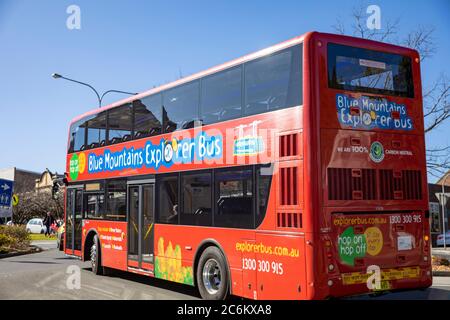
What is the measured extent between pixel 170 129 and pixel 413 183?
488 cm

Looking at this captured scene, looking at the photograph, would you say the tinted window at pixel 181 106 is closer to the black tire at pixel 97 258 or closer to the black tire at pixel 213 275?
the black tire at pixel 213 275

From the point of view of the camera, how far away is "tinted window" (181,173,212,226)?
9.32 meters

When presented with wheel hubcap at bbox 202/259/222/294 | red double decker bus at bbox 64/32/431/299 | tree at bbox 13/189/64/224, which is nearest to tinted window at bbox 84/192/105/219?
red double decker bus at bbox 64/32/431/299

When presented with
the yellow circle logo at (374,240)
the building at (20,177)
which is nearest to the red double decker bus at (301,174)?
the yellow circle logo at (374,240)

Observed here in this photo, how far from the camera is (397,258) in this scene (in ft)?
25.9

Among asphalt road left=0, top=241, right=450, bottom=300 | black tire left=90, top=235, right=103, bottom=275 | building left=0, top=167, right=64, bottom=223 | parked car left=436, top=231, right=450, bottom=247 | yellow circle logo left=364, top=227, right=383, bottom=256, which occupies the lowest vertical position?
parked car left=436, top=231, right=450, bottom=247

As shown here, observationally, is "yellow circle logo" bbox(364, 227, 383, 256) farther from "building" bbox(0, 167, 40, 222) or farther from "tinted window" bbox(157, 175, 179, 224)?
"building" bbox(0, 167, 40, 222)

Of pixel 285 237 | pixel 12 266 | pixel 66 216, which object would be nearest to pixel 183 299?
pixel 285 237

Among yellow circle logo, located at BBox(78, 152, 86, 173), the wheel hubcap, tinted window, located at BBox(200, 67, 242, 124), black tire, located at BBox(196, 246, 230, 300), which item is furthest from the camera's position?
yellow circle logo, located at BBox(78, 152, 86, 173)

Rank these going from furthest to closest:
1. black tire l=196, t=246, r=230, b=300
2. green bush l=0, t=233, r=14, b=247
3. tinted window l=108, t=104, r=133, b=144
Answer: green bush l=0, t=233, r=14, b=247 → tinted window l=108, t=104, r=133, b=144 → black tire l=196, t=246, r=230, b=300

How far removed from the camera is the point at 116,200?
41.8ft

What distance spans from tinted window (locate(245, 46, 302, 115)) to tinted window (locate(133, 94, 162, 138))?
310 centimetres

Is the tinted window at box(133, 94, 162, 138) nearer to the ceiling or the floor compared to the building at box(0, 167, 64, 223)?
nearer to the floor
